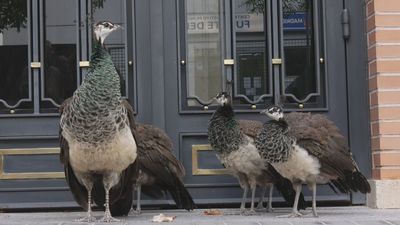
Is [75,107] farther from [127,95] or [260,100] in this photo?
[260,100]

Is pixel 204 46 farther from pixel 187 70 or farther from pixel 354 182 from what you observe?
pixel 354 182

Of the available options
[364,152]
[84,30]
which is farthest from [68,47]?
[364,152]

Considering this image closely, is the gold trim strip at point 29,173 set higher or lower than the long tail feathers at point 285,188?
higher

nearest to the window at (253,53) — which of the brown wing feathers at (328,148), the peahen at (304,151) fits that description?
the brown wing feathers at (328,148)

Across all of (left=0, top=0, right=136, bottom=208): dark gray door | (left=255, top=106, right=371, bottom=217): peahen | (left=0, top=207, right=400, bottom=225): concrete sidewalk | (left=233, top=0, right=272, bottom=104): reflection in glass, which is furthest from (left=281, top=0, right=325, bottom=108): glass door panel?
(left=0, top=0, right=136, bottom=208): dark gray door

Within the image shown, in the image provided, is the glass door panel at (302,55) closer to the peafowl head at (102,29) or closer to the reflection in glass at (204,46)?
the reflection in glass at (204,46)

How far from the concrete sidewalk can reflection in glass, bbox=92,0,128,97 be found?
1.31 metres

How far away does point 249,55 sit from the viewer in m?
6.14

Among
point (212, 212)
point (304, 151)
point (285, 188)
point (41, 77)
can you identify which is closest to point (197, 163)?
point (212, 212)

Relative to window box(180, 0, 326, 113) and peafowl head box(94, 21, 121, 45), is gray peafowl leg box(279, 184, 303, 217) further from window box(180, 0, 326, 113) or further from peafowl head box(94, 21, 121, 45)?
peafowl head box(94, 21, 121, 45)

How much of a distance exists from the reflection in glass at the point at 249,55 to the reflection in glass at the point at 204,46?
0.19 m

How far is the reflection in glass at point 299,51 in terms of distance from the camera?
613cm

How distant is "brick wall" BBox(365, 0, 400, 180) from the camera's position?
5.70 meters

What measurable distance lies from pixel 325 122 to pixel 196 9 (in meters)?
1.73
